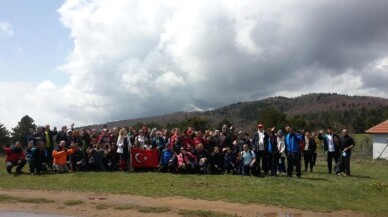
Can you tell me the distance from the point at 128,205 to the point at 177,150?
835 centimetres

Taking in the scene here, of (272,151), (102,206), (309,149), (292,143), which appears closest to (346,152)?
(309,149)

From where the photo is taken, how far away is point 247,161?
19.5m

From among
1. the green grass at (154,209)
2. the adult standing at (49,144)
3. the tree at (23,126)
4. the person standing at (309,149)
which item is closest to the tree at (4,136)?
the tree at (23,126)

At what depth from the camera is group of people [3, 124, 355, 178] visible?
65.0ft

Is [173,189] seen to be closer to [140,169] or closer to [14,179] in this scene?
[140,169]

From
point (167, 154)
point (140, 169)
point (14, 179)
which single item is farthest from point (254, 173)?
point (14, 179)

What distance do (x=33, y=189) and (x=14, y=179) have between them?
3153mm

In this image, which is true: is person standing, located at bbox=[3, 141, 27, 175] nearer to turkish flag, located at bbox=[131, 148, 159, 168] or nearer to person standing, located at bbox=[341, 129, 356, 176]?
turkish flag, located at bbox=[131, 148, 159, 168]

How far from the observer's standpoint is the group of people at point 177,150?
19.8 m

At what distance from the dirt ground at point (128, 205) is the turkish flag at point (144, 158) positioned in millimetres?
6681

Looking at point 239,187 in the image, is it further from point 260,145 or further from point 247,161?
point 260,145

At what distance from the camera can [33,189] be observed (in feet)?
51.8

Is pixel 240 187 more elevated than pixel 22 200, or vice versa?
pixel 240 187

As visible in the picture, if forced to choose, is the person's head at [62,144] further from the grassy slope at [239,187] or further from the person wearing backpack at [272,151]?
the person wearing backpack at [272,151]
